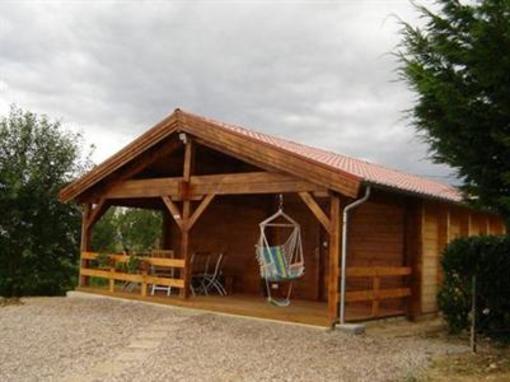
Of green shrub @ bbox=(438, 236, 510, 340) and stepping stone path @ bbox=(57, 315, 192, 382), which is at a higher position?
green shrub @ bbox=(438, 236, 510, 340)

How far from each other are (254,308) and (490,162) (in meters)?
4.98

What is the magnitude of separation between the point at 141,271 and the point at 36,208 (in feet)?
17.8

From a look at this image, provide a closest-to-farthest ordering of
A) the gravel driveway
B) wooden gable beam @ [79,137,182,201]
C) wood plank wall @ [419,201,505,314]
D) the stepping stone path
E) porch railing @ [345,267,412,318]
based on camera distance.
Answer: the stepping stone path, the gravel driveway, porch railing @ [345,267,412,318], wood plank wall @ [419,201,505,314], wooden gable beam @ [79,137,182,201]

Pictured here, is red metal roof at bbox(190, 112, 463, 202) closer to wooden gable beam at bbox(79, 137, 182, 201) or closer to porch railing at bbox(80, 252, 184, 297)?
wooden gable beam at bbox(79, 137, 182, 201)

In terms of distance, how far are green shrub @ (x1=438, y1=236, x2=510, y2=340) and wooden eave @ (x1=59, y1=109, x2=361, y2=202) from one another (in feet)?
6.91

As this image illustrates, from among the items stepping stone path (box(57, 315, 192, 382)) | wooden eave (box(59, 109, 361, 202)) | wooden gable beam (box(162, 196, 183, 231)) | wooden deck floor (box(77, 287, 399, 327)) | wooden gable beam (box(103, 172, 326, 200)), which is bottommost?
stepping stone path (box(57, 315, 192, 382))

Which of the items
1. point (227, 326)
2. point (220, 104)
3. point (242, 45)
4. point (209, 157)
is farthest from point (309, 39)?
point (227, 326)

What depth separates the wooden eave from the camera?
8.58 m

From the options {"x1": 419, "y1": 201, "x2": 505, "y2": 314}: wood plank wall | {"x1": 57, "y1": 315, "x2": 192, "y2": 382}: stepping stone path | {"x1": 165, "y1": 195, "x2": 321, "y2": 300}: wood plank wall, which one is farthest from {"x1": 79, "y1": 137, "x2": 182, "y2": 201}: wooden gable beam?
{"x1": 419, "y1": 201, "x2": 505, "y2": 314}: wood plank wall

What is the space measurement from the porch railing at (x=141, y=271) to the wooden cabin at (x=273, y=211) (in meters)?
0.03

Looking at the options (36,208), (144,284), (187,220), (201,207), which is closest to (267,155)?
(201,207)

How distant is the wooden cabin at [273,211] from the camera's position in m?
9.09

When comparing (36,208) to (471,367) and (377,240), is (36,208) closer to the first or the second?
(377,240)

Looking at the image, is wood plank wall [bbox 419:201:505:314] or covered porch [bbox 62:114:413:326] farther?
wood plank wall [bbox 419:201:505:314]
